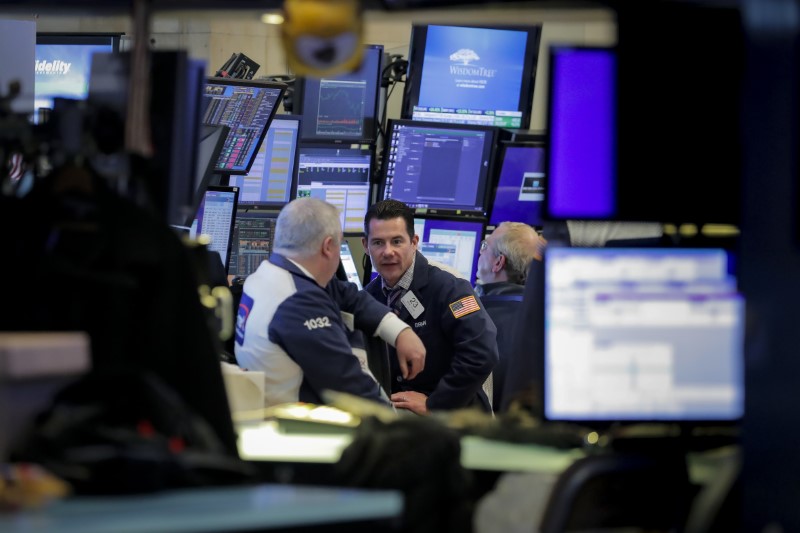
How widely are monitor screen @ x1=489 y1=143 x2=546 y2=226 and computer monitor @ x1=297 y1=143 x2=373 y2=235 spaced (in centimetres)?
76

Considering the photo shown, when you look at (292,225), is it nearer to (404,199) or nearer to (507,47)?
(404,199)

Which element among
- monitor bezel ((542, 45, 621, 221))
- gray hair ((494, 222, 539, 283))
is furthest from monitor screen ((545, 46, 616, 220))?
gray hair ((494, 222, 539, 283))

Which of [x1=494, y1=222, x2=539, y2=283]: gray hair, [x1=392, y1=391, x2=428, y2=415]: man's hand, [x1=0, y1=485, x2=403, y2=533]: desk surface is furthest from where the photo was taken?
[x1=494, y1=222, x2=539, y2=283]: gray hair

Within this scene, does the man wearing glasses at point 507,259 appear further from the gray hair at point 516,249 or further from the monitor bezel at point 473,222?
the monitor bezel at point 473,222

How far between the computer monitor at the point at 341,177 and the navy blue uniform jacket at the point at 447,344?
5.09 ft

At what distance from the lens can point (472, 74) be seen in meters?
7.55

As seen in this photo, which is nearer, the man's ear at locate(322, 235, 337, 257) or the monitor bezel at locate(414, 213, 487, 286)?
the man's ear at locate(322, 235, 337, 257)

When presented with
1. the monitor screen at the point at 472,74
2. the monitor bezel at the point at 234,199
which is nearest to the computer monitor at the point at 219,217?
the monitor bezel at the point at 234,199

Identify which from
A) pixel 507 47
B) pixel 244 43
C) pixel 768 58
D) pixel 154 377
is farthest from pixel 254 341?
pixel 244 43

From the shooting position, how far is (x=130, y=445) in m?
1.80

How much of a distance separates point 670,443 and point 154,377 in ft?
3.39

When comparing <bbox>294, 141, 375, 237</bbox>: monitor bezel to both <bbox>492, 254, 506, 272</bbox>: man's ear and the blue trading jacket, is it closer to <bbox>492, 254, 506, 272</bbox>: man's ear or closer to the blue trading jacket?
<bbox>492, 254, 506, 272</bbox>: man's ear

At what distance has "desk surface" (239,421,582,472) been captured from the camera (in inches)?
99.0

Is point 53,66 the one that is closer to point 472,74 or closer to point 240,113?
point 240,113
